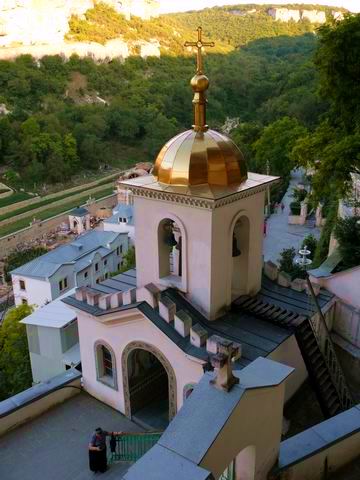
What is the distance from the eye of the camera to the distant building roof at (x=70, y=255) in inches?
1065

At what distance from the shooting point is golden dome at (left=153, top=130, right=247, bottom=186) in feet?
23.6

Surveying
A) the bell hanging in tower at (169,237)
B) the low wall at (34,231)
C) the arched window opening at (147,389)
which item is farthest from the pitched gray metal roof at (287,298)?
the low wall at (34,231)

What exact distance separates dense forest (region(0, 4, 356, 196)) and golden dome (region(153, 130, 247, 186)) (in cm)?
2891

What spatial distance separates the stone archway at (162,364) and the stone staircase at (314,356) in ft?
5.27

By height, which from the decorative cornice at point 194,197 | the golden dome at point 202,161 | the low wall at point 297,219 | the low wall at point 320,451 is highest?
the golden dome at point 202,161

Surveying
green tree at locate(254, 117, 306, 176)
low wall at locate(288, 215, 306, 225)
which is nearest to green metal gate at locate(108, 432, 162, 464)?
low wall at locate(288, 215, 306, 225)

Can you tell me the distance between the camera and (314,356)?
25.3ft

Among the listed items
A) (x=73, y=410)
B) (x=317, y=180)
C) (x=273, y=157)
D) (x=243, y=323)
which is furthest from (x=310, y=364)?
(x=273, y=157)

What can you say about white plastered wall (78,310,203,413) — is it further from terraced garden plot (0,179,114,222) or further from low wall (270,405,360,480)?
terraced garden plot (0,179,114,222)

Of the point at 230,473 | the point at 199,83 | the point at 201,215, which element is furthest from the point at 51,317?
the point at 230,473

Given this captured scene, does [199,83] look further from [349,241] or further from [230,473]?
[349,241]

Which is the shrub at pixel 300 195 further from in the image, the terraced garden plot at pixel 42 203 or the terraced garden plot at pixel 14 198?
the terraced garden plot at pixel 14 198

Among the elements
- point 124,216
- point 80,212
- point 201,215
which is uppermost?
point 201,215

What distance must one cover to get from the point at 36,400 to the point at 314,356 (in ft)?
17.3
